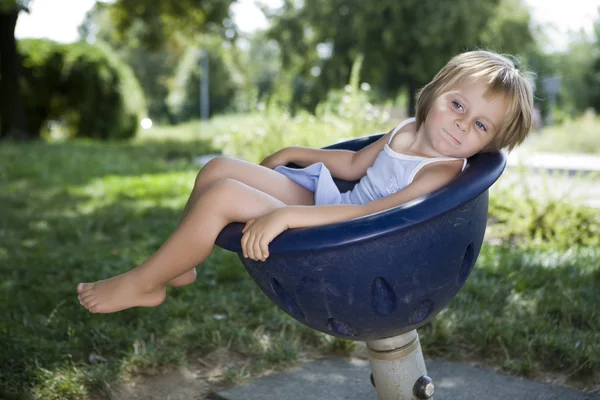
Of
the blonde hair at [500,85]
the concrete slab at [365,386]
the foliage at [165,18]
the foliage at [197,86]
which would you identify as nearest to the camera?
the blonde hair at [500,85]

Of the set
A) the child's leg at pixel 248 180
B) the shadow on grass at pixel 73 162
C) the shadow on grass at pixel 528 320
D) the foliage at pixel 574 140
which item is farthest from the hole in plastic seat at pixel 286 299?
the foliage at pixel 574 140

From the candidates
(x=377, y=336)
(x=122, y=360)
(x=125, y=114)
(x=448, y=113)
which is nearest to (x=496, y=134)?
(x=448, y=113)

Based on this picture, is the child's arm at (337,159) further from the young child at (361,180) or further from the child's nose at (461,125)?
the child's nose at (461,125)

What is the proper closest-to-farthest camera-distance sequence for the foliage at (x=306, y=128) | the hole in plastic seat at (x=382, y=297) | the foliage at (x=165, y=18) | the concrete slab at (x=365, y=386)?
the hole in plastic seat at (x=382, y=297), the concrete slab at (x=365, y=386), the foliage at (x=306, y=128), the foliage at (x=165, y=18)

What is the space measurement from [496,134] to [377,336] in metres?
0.72

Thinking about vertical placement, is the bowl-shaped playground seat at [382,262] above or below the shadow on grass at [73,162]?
above

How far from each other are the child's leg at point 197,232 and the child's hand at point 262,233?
0.14m

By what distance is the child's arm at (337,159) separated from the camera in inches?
101

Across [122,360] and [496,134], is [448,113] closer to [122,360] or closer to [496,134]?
[496,134]

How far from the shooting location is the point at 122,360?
2.70m

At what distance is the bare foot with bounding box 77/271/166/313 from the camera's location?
220 centimetres

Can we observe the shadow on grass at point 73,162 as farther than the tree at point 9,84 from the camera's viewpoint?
No

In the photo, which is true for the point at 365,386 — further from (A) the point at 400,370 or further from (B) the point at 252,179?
(B) the point at 252,179

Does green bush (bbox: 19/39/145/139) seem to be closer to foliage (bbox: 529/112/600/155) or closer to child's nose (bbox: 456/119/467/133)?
foliage (bbox: 529/112/600/155)
